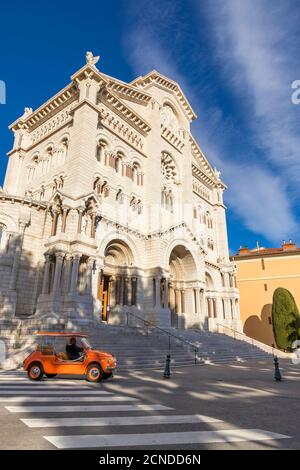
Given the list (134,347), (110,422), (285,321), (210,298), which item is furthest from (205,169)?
(110,422)

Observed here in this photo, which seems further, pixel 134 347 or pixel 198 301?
pixel 198 301

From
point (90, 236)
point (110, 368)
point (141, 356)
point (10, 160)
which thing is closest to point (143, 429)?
point (110, 368)

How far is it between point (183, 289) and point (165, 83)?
73.3 feet

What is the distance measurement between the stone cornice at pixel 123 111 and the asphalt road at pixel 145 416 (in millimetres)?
21748

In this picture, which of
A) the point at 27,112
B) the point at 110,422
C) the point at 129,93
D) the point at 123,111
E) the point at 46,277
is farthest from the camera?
the point at 27,112

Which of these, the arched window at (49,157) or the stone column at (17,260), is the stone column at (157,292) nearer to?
the stone column at (17,260)

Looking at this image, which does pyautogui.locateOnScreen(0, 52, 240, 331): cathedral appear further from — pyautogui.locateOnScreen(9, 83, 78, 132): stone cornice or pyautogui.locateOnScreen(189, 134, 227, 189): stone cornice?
pyautogui.locateOnScreen(189, 134, 227, 189): stone cornice

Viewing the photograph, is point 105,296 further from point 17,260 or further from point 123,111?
point 123,111

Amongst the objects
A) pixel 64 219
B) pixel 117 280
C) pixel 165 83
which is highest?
pixel 165 83

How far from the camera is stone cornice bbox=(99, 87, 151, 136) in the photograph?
79.9 ft

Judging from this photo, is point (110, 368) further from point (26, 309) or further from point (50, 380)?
point (26, 309)

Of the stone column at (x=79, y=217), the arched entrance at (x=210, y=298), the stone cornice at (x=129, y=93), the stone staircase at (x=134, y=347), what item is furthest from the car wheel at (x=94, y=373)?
the arched entrance at (x=210, y=298)

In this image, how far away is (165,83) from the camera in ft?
108

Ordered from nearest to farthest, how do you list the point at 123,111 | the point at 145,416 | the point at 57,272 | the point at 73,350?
the point at 145,416, the point at 73,350, the point at 57,272, the point at 123,111
